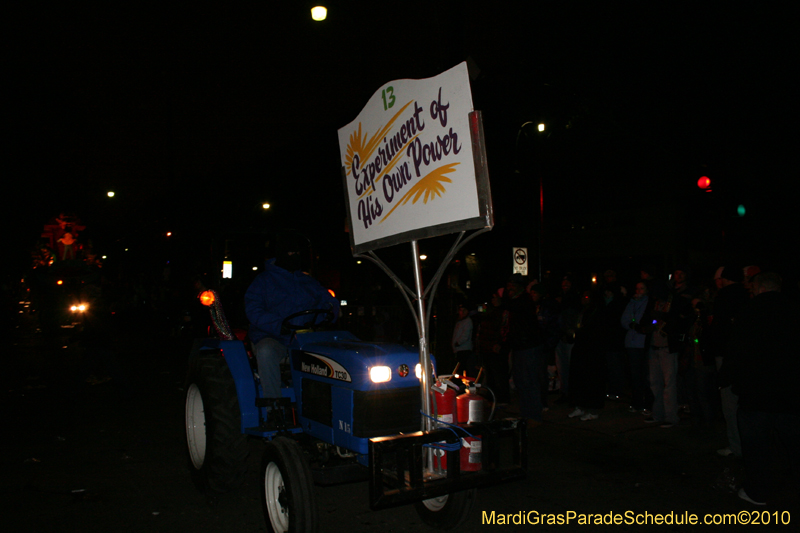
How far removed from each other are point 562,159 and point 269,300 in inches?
1362

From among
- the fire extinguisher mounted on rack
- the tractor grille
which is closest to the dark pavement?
the tractor grille

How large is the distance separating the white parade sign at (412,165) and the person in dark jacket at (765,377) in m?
2.64

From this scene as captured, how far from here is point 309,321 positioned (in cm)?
483

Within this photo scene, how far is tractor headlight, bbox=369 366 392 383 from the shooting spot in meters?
3.72

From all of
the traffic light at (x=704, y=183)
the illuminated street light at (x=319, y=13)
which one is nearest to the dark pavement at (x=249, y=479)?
the traffic light at (x=704, y=183)

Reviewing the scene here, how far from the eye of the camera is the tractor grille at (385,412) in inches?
147

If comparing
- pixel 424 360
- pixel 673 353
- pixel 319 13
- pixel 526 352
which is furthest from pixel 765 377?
pixel 319 13

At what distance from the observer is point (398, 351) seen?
392 centimetres

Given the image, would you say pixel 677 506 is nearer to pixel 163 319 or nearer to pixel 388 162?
pixel 388 162

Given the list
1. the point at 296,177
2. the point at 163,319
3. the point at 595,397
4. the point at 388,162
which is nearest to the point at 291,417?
the point at 388,162

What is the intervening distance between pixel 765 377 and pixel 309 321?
3497mm

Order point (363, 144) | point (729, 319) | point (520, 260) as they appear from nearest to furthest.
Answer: point (363, 144), point (729, 319), point (520, 260)

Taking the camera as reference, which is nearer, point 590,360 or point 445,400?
point 445,400

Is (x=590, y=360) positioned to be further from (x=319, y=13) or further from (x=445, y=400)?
(x=319, y=13)
